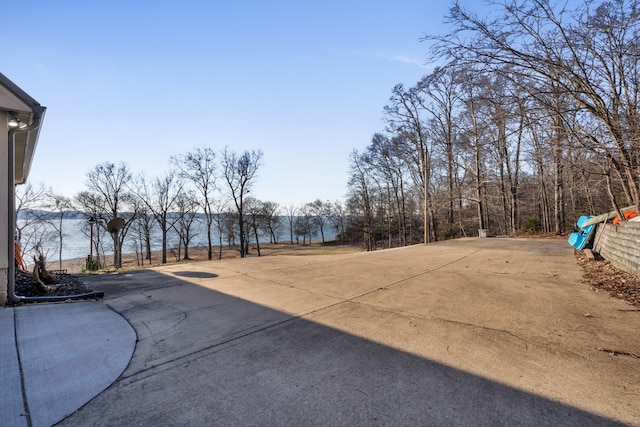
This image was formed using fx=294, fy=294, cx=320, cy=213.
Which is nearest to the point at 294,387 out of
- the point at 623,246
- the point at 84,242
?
the point at 623,246

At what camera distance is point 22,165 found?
7.95 metres

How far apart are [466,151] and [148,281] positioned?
20186 millimetres

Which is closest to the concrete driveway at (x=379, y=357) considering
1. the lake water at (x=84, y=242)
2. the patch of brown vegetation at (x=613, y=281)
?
the patch of brown vegetation at (x=613, y=281)

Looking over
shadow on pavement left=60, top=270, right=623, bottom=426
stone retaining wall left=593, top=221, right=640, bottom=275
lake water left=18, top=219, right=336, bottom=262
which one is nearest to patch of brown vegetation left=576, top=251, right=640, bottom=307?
stone retaining wall left=593, top=221, right=640, bottom=275

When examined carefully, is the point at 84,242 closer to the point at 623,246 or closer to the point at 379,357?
the point at 379,357

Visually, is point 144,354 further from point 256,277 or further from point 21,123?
point 21,123

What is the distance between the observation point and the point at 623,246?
5762 millimetres

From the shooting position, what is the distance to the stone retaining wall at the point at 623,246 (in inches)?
202

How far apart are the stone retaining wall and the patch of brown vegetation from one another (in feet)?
0.42

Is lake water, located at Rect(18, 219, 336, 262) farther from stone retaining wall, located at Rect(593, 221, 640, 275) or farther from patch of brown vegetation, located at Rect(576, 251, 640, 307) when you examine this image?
stone retaining wall, located at Rect(593, 221, 640, 275)

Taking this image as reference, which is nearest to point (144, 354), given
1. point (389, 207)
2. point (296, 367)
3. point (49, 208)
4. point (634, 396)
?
point (296, 367)

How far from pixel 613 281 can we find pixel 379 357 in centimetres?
509

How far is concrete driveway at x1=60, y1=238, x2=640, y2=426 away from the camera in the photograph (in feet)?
6.18

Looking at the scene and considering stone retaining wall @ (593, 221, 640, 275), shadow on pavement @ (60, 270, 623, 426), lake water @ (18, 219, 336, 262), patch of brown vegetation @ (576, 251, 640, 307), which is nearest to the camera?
shadow on pavement @ (60, 270, 623, 426)
